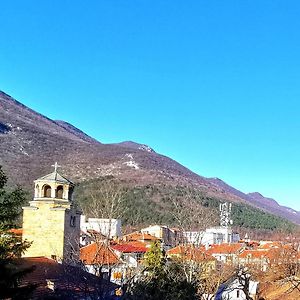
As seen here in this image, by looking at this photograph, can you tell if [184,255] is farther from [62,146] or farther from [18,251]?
[62,146]

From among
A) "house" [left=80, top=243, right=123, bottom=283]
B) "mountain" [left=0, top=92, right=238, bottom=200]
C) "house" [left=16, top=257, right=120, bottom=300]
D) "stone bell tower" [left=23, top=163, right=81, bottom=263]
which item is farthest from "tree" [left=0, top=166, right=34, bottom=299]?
"mountain" [left=0, top=92, right=238, bottom=200]

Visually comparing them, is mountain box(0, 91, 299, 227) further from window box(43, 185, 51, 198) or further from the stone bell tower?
the stone bell tower

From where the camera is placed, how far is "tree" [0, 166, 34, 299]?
13.0 m

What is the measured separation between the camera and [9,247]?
13500 millimetres

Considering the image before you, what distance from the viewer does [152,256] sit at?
27.0 m

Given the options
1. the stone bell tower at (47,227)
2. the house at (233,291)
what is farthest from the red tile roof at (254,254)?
the stone bell tower at (47,227)

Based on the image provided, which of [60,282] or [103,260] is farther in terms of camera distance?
[60,282]

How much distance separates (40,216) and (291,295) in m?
19.1

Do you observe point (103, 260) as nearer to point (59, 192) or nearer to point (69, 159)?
point (59, 192)

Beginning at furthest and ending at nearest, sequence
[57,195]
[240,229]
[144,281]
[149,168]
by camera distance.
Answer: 1. [149,168]
2. [240,229]
3. [57,195]
4. [144,281]

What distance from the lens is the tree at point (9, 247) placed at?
13.0 m

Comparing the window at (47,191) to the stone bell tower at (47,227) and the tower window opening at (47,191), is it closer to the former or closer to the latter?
the tower window opening at (47,191)

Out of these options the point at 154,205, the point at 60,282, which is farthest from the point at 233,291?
the point at 154,205

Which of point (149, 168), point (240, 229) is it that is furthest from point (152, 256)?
point (149, 168)
